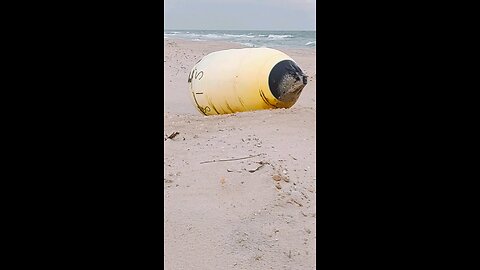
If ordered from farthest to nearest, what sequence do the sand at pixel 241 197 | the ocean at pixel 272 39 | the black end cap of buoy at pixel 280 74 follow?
the ocean at pixel 272 39 < the black end cap of buoy at pixel 280 74 < the sand at pixel 241 197

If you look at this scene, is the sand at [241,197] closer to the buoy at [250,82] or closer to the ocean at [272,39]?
the buoy at [250,82]

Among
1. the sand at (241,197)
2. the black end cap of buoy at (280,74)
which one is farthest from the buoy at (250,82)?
the sand at (241,197)

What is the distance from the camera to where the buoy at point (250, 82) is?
532 centimetres

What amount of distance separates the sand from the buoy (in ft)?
2.00

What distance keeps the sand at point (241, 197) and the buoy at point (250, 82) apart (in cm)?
61

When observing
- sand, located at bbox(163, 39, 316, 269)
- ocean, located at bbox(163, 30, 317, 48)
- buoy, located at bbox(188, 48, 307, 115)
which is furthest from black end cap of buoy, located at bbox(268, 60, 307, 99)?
ocean, located at bbox(163, 30, 317, 48)

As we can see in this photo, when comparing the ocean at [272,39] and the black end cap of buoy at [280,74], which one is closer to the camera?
the black end cap of buoy at [280,74]

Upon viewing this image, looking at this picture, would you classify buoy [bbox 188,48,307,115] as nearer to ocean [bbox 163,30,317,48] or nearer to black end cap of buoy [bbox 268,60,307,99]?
black end cap of buoy [bbox 268,60,307,99]

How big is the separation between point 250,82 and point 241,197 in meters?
2.49

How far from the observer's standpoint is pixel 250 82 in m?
5.32

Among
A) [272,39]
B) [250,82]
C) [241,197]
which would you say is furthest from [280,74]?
[272,39]
